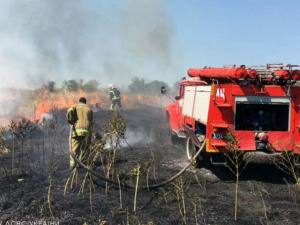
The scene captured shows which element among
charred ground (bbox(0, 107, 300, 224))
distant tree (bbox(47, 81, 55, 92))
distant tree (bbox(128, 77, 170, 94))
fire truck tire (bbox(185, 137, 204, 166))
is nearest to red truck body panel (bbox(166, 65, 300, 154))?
charred ground (bbox(0, 107, 300, 224))

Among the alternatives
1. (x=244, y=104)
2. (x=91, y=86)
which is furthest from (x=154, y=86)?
(x=244, y=104)

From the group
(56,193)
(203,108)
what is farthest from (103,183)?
(203,108)

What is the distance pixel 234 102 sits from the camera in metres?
6.88

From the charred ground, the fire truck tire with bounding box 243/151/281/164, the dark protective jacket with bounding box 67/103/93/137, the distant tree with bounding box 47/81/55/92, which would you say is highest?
the distant tree with bounding box 47/81/55/92

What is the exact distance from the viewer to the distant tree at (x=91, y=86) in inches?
1212

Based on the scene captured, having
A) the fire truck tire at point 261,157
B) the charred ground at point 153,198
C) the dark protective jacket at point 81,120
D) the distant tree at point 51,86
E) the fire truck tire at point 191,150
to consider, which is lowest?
the charred ground at point 153,198

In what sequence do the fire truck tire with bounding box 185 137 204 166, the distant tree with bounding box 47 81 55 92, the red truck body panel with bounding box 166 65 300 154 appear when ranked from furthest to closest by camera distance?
the distant tree with bounding box 47 81 55 92, the fire truck tire with bounding box 185 137 204 166, the red truck body panel with bounding box 166 65 300 154

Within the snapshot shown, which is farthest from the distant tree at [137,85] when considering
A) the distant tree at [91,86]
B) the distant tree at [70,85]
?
the distant tree at [70,85]

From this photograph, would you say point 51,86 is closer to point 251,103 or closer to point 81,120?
point 81,120

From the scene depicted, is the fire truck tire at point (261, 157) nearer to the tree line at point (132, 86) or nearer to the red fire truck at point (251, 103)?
the red fire truck at point (251, 103)

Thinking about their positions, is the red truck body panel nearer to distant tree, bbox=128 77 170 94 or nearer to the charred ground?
the charred ground

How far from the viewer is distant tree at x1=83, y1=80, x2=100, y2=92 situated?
101 feet

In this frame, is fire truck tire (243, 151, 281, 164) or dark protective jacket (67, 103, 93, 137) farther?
dark protective jacket (67, 103, 93, 137)

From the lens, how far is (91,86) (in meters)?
32.4
